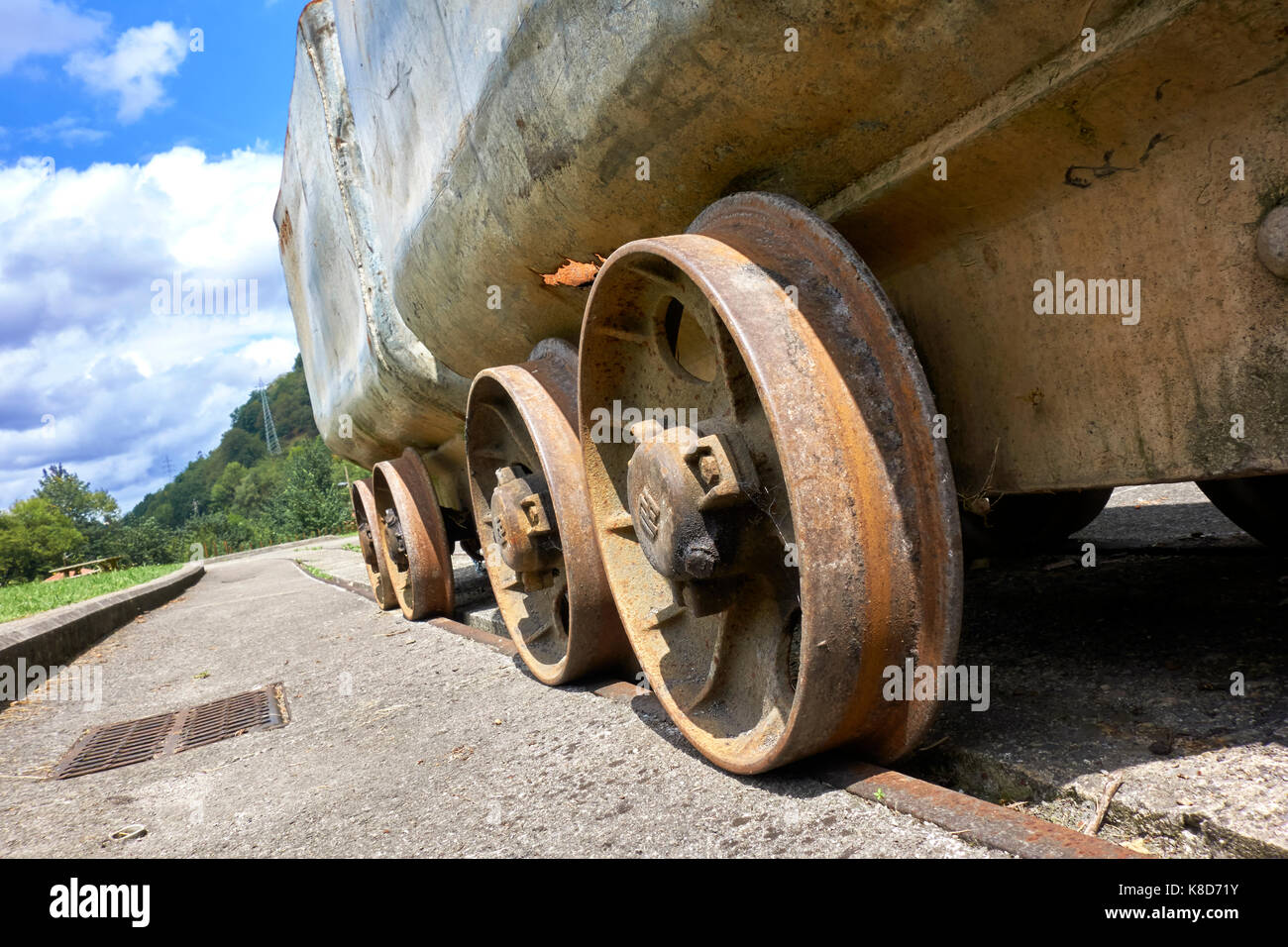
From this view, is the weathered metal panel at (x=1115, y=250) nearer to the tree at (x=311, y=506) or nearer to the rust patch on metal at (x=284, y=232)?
the rust patch on metal at (x=284, y=232)

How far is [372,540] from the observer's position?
→ 18.9 feet

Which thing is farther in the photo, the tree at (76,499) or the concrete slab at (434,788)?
the tree at (76,499)

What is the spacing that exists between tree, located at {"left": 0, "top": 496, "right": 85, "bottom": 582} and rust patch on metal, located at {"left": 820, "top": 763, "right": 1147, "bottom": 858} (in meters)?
52.9

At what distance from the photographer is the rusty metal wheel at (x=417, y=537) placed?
4.45 metres

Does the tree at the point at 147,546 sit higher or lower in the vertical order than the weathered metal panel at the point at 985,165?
lower

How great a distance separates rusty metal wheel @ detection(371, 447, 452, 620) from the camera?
445 centimetres

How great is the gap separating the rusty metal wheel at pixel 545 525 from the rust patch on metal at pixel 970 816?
1.07 meters

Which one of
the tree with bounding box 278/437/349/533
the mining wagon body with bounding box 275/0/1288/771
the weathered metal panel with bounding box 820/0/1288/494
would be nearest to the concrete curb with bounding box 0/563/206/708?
the mining wagon body with bounding box 275/0/1288/771

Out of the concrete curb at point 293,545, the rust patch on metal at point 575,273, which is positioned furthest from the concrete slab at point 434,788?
the concrete curb at point 293,545

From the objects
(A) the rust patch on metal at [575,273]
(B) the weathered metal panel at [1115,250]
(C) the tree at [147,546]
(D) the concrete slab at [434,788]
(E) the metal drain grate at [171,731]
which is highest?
(A) the rust patch on metal at [575,273]

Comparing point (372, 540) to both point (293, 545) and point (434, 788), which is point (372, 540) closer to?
point (434, 788)

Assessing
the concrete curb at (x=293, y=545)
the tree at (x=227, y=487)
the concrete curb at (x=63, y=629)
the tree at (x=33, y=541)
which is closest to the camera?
the concrete curb at (x=63, y=629)

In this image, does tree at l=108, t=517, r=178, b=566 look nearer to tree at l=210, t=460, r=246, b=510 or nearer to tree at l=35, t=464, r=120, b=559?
tree at l=35, t=464, r=120, b=559

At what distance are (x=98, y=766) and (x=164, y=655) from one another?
120 inches
